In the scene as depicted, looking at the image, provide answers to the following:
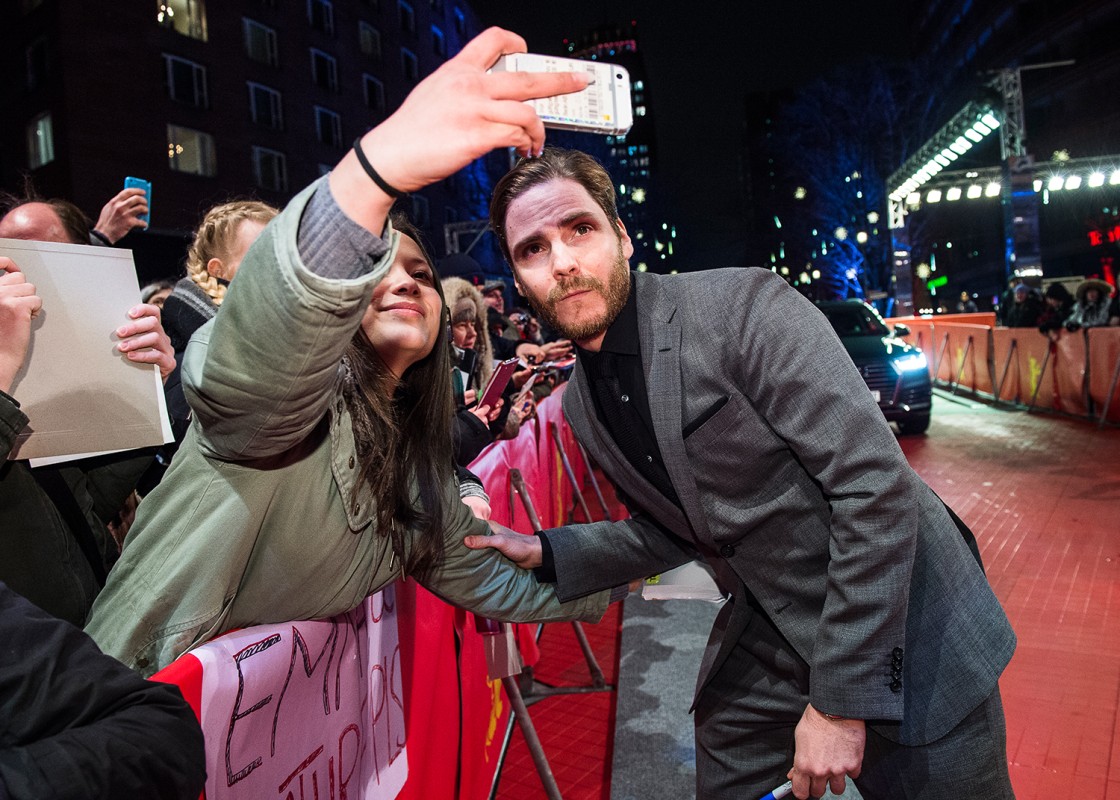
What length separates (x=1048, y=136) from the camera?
1777 inches

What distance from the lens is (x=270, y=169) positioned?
31.0 m

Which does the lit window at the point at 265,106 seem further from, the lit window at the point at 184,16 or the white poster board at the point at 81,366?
the white poster board at the point at 81,366

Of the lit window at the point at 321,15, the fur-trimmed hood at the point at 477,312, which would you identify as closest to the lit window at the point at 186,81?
the lit window at the point at 321,15

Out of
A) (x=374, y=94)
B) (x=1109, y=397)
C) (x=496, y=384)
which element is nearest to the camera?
(x=496, y=384)

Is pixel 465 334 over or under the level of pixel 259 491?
over

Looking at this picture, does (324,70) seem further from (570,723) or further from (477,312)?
(570,723)

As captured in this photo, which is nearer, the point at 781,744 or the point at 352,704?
the point at 352,704

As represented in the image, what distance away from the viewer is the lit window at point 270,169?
30.3 metres

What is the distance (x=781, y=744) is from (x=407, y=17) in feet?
157

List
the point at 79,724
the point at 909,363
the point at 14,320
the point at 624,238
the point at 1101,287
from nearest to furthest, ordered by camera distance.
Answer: the point at 79,724, the point at 14,320, the point at 624,238, the point at 909,363, the point at 1101,287

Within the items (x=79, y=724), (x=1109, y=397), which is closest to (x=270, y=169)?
(x=1109, y=397)

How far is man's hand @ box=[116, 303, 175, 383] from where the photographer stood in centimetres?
196

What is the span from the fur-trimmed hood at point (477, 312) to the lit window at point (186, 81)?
82.9ft

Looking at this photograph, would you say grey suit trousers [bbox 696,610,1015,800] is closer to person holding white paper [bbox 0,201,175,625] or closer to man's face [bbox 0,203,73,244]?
person holding white paper [bbox 0,201,175,625]
